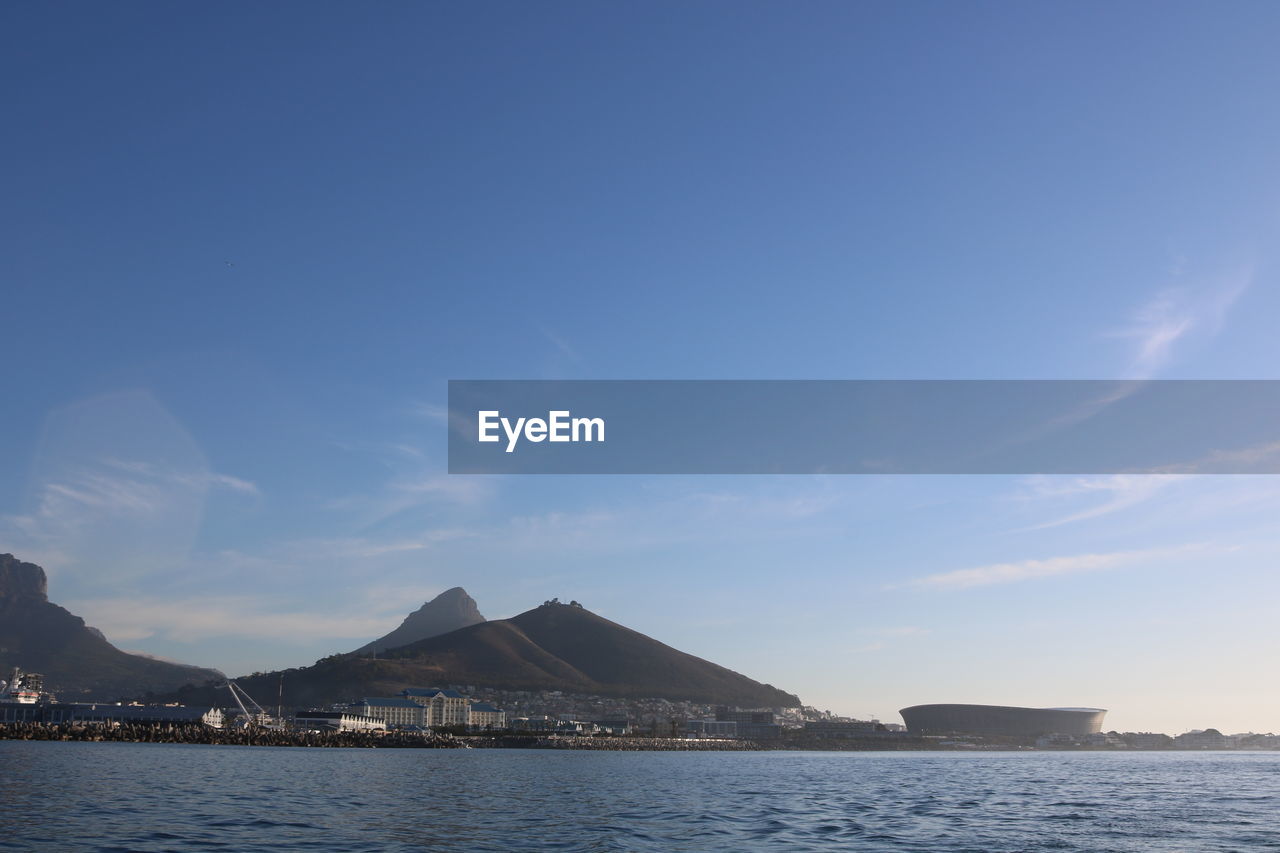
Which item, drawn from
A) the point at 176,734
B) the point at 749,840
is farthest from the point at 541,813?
the point at 176,734

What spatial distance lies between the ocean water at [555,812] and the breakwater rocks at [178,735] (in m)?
60.8

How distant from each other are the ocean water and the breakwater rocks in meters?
60.8

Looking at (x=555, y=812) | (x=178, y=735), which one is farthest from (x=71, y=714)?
(x=555, y=812)

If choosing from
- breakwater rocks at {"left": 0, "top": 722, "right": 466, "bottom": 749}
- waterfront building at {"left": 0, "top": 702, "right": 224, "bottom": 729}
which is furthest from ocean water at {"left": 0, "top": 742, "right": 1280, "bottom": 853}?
waterfront building at {"left": 0, "top": 702, "right": 224, "bottom": 729}

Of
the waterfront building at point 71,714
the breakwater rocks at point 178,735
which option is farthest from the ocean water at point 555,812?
Answer: the waterfront building at point 71,714

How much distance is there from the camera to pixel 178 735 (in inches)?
6309

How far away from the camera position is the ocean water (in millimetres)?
45031

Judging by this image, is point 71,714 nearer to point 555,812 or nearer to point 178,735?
point 178,735

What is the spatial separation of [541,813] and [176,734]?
125772mm

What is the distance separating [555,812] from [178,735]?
409 ft

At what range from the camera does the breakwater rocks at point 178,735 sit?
151 m

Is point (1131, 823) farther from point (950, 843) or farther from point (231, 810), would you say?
point (231, 810)

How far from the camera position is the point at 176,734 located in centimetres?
16062

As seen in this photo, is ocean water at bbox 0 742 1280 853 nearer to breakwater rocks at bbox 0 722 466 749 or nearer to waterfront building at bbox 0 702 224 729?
breakwater rocks at bbox 0 722 466 749
